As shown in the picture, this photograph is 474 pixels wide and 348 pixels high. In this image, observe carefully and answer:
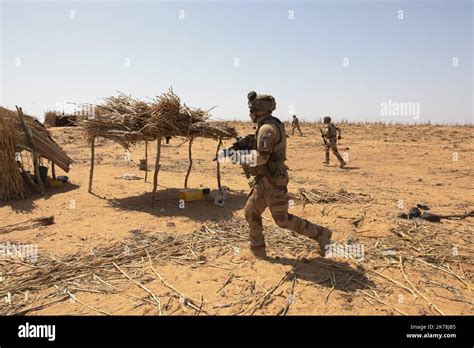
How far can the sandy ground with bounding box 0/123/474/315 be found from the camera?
3828mm

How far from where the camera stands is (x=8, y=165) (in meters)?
8.12

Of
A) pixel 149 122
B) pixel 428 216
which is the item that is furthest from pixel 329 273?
pixel 149 122

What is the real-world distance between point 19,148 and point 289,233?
255 inches

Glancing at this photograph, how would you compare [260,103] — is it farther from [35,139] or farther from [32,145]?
[35,139]

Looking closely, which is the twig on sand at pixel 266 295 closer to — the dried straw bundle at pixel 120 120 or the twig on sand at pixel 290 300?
the twig on sand at pixel 290 300

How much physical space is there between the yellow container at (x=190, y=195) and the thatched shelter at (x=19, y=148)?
3413 millimetres

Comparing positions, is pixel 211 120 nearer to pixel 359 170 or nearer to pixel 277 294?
pixel 277 294

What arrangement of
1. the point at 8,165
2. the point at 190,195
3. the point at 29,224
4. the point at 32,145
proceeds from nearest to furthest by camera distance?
1. the point at 29,224
2. the point at 190,195
3. the point at 8,165
4. the point at 32,145

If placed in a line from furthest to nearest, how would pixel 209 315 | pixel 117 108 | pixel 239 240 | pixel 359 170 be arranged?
pixel 359 170, pixel 117 108, pixel 239 240, pixel 209 315

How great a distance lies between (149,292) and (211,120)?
14.7 feet

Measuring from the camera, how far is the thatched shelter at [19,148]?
26.5ft

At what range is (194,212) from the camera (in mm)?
7129

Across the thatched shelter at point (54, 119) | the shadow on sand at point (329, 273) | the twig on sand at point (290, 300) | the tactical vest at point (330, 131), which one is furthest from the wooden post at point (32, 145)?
the thatched shelter at point (54, 119)

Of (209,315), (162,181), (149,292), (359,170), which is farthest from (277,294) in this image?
(359,170)
